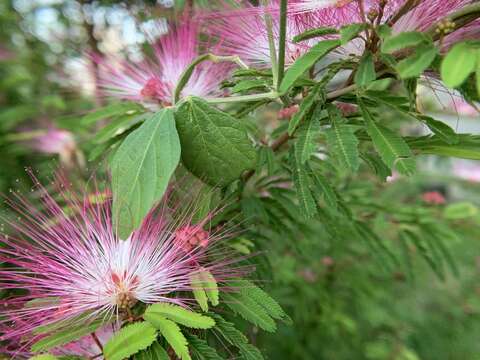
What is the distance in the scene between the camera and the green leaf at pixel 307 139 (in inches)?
31.0

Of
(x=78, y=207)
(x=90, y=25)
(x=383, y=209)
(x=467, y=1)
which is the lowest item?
(x=383, y=209)

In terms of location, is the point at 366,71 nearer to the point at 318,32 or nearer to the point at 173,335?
the point at 318,32

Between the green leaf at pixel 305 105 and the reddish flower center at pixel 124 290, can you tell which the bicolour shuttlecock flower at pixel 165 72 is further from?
the reddish flower center at pixel 124 290

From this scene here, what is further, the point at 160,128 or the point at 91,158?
the point at 91,158

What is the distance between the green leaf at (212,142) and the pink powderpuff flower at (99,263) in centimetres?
10

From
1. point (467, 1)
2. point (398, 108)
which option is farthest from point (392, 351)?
point (467, 1)

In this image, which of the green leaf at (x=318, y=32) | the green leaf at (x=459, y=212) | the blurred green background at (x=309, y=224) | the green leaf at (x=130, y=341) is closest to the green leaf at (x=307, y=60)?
the green leaf at (x=318, y=32)

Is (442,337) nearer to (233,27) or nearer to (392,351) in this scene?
(392,351)

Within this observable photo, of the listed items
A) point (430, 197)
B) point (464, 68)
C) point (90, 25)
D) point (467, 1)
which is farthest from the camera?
point (90, 25)

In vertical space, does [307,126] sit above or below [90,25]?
below

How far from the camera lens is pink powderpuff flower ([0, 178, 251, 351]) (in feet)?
2.66

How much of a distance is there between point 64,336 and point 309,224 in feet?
3.94

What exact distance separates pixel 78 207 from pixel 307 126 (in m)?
0.49

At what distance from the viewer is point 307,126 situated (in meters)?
0.83
